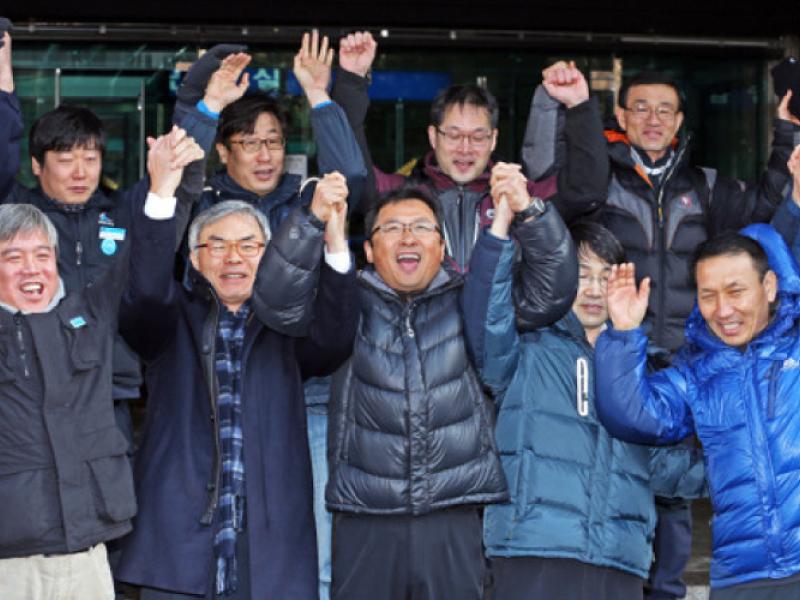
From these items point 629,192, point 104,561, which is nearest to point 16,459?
point 104,561

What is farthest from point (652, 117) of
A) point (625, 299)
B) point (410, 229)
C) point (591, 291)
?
point (410, 229)

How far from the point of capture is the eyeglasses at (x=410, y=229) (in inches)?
193

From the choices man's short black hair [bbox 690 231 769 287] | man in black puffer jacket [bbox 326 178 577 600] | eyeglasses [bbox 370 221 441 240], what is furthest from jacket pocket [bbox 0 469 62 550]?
man's short black hair [bbox 690 231 769 287]

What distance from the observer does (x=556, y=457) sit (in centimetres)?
487

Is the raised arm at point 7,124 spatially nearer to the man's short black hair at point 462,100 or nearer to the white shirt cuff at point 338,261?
the white shirt cuff at point 338,261

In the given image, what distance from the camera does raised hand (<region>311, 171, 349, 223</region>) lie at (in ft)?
14.9

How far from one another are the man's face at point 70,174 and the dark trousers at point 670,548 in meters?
2.59

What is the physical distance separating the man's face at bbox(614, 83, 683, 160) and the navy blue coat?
1862 millimetres

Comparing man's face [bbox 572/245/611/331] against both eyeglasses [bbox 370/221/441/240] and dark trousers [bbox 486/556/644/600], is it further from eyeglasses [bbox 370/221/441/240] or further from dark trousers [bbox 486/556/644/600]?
dark trousers [bbox 486/556/644/600]

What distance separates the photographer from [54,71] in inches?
462

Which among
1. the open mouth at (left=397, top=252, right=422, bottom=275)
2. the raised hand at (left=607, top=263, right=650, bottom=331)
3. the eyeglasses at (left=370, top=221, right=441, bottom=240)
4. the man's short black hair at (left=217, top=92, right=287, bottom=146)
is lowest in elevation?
the raised hand at (left=607, top=263, right=650, bottom=331)

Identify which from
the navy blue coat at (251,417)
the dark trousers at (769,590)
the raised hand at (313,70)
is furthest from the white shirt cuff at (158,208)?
the dark trousers at (769,590)

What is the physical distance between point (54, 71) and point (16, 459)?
782 cm

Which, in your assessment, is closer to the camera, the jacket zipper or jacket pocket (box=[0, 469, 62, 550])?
jacket pocket (box=[0, 469, 62, 550])
